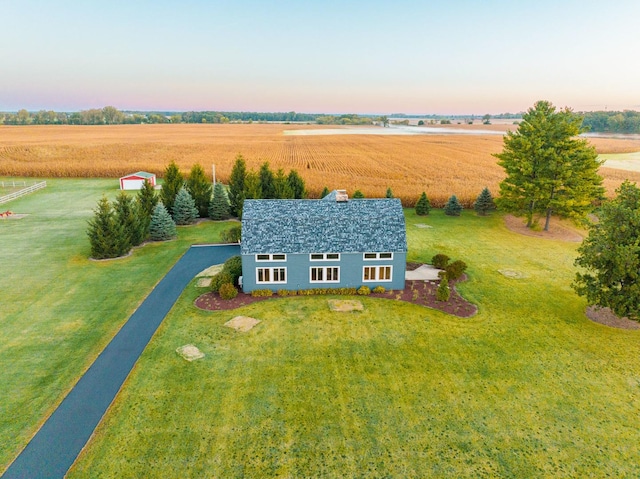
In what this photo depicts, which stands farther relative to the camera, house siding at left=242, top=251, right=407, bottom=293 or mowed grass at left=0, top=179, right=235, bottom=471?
house siding at left=242, top=251, right=407, bottom=293

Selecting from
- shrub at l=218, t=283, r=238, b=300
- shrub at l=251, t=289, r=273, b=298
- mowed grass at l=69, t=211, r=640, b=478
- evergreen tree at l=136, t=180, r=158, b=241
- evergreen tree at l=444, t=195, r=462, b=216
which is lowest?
mowed grass at l=69, t=211, r=640, b=478

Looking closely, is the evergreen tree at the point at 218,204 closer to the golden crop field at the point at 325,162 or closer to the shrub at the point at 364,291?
the golden crop field at the point at 325,162

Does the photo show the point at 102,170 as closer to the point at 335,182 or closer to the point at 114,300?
the point at 335,182

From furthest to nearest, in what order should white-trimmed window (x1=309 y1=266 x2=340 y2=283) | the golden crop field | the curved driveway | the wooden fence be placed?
the golden crop field, the wooden fence, white-trimmed window (x1=309 y1=266 x2=340 y2=283), the curved driveway

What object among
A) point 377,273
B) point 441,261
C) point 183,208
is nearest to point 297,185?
point 183,208

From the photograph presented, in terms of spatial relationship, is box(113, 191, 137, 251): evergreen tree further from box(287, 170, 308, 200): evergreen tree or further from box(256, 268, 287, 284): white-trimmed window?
box(287, 170, 308, 200): evergreen tree

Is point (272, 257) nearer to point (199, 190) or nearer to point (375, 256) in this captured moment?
point (375, 256)

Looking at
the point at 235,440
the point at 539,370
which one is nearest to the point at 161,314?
the point at 235,440

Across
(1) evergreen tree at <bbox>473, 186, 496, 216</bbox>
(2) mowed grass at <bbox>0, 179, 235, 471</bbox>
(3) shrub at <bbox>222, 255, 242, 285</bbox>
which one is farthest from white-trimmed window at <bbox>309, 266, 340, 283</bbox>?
(1) evergreen tree at <bbox>473, 186, 496, 216</bbox>

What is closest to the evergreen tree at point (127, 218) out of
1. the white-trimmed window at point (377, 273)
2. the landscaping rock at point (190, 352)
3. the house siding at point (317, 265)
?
the house siding at point (317, 265)
